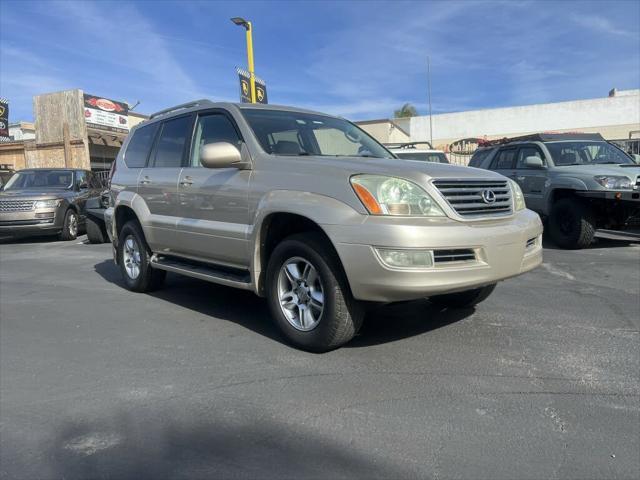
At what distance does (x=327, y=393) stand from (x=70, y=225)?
10180mm

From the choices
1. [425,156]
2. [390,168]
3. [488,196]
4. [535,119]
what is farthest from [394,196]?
[535,119]

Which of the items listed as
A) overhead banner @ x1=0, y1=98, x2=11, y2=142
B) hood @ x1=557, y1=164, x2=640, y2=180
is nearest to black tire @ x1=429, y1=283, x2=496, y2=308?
hood @ x1=557, y1=164, x2=640, y2=180

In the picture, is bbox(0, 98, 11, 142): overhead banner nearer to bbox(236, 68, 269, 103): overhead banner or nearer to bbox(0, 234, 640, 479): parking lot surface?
bbox(236, 68, 269, 103): overhead banner

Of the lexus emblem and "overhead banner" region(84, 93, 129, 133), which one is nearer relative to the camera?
the lexus emblem

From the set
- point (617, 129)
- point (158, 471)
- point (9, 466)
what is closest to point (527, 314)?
point (158, 471)

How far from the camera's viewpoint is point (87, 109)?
23.2 meters

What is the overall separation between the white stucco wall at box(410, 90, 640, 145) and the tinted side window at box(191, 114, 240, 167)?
36.6 m

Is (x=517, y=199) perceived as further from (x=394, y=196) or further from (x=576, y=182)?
(x=576, y=182)

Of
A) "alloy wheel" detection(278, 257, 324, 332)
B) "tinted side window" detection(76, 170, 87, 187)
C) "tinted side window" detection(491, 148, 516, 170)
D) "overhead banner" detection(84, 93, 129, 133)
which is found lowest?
"alloy wheel" detection(278, 257, 324, 332)

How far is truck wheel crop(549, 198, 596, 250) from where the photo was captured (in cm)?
799

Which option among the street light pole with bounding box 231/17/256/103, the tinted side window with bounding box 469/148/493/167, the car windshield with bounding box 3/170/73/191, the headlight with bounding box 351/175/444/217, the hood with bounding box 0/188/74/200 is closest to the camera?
the headlight with bounding box 351/175/444/217

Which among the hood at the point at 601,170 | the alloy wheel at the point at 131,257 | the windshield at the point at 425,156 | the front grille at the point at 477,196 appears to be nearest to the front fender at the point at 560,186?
the hood at the point at 601,170

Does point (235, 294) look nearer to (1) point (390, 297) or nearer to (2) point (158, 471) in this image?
(1) point (390, 297)

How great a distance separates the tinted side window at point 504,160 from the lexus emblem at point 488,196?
6.42m
